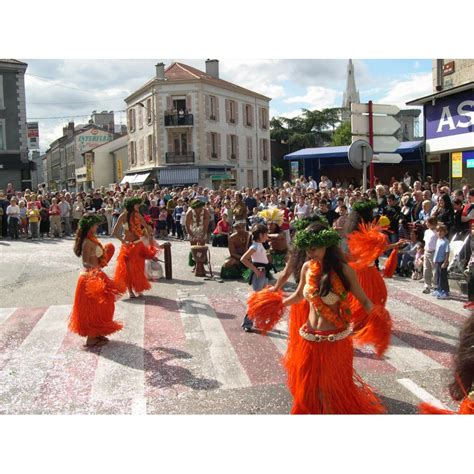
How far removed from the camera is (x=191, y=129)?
40.6 metres

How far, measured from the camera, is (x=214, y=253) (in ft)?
48.4

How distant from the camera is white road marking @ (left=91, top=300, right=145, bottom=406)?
529cm

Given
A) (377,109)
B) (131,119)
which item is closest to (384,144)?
(377,109)

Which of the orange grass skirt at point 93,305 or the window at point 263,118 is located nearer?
the orange grass skirt at point 93,305

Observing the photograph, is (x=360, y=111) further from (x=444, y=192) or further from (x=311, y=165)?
(x=311, y=165)

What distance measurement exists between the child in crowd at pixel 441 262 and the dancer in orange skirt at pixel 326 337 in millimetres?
5370

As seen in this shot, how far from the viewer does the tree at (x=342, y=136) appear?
56.2 meters

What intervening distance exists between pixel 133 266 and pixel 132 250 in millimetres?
281

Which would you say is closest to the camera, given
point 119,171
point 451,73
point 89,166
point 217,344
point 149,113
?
point 217,344

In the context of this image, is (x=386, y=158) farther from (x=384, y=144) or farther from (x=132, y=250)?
(x=132, y=250)

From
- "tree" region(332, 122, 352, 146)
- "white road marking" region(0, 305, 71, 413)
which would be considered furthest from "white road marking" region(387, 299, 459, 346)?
"tree" region(332, 122, 352, 146)

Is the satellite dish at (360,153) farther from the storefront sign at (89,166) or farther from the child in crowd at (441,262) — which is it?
the storefront sign at (89,166)

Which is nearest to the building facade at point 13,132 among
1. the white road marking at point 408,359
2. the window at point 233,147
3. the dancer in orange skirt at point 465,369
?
the window at point 233,147

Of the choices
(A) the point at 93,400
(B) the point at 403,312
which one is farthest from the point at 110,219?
(A) the point at 93,400
